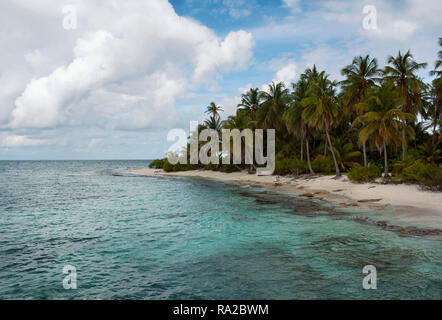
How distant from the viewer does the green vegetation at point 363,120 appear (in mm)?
24859

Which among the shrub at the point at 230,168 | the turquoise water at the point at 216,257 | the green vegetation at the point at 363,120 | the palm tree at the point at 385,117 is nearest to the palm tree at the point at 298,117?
the green vegetation at the point at 363,120

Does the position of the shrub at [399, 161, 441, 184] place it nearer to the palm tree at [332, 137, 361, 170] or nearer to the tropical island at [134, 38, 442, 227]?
the tropical island at [134, 38, 442, 227]

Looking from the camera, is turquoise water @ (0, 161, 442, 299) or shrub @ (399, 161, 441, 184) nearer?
turquoise water @ (0, 161, 442, 299)

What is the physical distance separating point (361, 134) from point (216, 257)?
21.5 meters

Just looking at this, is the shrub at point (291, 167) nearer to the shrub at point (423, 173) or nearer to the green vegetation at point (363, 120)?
the green vegetation at point (363, 120)

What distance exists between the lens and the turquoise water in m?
7.10

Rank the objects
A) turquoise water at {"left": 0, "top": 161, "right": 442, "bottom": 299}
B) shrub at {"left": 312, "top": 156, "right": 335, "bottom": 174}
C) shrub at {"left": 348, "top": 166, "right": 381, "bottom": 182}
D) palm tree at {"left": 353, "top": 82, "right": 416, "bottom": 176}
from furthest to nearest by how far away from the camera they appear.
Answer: shrub at {"left": 312, "top": 156, "right": 335, "bottom": 174}, shrub at {"left": 348, "top": 166, "right": 381, "bottom": 182}, palm tree at {"left": 353, "top": 82, "right": 416, "bottom": 176}, turquoise water at {"left": 0, "top": 161, "right": 442, "bottom": 299}

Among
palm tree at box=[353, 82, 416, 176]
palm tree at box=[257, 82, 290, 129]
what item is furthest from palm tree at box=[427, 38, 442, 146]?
palm tree at box=[257, 82, 290, 129]

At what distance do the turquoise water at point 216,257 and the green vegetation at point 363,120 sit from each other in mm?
12396

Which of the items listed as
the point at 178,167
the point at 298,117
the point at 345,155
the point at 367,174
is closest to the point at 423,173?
the point at 367,174

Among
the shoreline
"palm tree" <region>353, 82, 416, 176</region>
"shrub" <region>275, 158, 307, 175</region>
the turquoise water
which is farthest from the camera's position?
"shrub" <region>275, 158, 307, 175</region>

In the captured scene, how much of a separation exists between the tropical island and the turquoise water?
17.5ft
